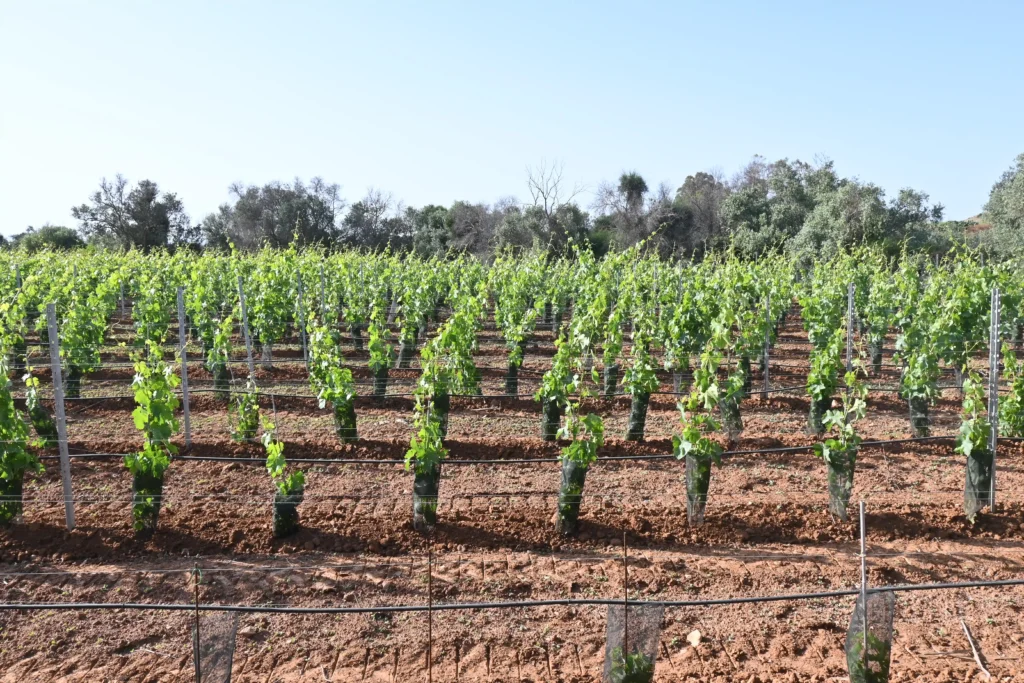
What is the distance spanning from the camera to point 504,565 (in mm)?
5383

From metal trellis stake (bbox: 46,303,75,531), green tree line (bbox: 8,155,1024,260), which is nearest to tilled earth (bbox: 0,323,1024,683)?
metal trellis stake (bbox: 46,303,75,531)

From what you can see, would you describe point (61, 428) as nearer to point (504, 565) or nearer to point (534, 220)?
point (504, 565)

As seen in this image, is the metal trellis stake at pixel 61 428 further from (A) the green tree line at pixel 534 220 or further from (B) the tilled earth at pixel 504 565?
(A) the green tree line at pixel 534 220

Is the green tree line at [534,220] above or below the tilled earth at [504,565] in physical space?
above

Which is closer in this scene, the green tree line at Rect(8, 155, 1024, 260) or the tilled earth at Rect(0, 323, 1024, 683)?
the tilled earth at Rect(0, 323, 1024, 683)

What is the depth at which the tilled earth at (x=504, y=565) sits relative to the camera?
4.30 meters

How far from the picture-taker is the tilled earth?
4297 millimetres

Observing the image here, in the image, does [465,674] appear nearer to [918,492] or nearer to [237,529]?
[237,529]

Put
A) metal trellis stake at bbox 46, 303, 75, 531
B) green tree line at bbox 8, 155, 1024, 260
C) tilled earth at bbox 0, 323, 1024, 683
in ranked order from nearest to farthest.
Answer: tilled earth at bbox 0, 323, 1024, 683
metal trellis stake at bbox 46, 303, 75, 531
green tree line at bbox 8, 155, 1024, 260

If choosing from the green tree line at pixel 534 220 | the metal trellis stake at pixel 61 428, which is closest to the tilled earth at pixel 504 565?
the metal trellis stake at pixel 61 428

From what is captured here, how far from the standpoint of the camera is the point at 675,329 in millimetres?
9664

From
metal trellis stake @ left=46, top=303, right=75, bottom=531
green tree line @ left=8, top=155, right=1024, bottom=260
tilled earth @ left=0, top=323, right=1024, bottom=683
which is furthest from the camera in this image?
green tree line @ left=8, top=155, right=1024, bottom=260

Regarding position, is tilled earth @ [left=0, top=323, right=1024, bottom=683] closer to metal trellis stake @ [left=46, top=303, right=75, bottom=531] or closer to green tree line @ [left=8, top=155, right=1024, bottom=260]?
metal trellis stake @ [left=46, top=303, right=75, bottom=531]

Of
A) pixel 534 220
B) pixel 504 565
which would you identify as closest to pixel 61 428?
pixel 504 565
